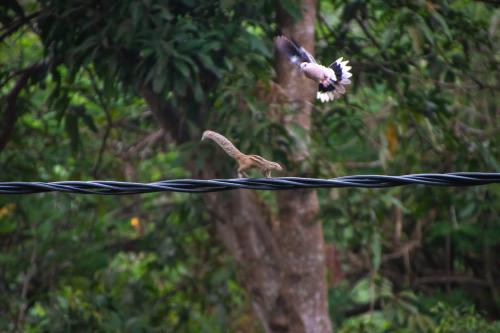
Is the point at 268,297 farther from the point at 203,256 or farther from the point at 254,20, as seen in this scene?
the point at 254,20

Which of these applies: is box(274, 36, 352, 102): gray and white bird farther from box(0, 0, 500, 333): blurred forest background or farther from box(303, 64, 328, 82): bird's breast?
box(0, 0, 500, 333): blurred forest background

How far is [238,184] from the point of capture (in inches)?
123

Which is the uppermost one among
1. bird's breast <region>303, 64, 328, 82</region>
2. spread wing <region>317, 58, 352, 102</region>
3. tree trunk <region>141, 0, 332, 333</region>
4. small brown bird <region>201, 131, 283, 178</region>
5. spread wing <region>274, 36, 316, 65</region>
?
spread wing <region>274, 36, 316, 65</region>

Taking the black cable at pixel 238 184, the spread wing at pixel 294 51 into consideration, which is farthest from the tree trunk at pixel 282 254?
the black cable at pixel 238 184

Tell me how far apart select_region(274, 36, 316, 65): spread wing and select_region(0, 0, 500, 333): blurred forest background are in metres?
0.90

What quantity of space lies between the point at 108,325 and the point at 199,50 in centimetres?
243

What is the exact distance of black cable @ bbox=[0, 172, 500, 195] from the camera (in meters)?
3.16

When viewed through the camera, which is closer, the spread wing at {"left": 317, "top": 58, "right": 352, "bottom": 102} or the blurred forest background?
the spread wing at {"left": 317, "top": 58, "right": 352, "bottom": 102}

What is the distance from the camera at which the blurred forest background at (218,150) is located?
5.71 metres

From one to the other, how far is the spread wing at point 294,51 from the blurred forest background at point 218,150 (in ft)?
2.94

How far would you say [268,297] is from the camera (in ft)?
22.5

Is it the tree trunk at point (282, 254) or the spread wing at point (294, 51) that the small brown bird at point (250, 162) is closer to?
the spread wing at point (294, 51)

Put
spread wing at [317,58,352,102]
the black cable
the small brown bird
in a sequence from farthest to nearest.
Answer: spread wing at [317,58,352,102], the small brown bird, the black cable

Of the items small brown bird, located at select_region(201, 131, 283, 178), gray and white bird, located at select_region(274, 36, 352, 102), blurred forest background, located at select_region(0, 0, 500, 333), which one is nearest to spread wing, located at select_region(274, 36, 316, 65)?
gray and white bird, located at select_region(274, 36, 352, 102)
